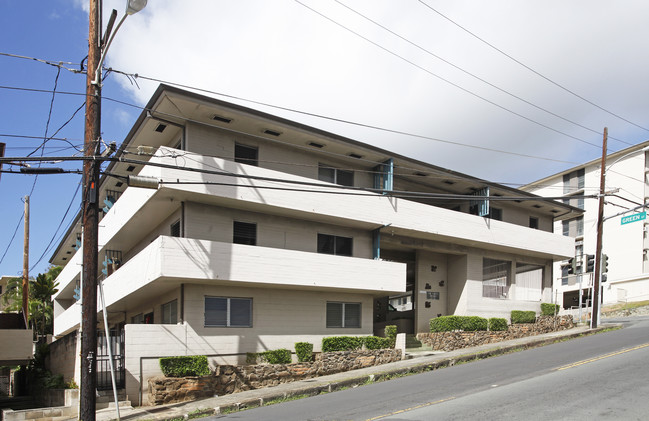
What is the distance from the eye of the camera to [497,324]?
2767 centimetres

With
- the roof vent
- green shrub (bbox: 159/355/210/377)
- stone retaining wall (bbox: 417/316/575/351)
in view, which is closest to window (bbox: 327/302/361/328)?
stone retaining wall (bbox: 417/316/575/351)

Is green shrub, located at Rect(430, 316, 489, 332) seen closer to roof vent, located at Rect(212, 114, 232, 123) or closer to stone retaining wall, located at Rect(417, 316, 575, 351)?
stone retaining wall, located at Rect(417, 316, 575, 351)

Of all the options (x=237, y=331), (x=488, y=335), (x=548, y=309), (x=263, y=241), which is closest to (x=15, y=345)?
(x=237, y=331)

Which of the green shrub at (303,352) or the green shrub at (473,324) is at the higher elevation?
the green shrub at (473,324)

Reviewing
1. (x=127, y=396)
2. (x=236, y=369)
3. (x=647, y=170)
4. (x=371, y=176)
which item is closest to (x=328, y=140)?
(x=371, y=176)

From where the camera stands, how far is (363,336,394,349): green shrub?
75.4ft

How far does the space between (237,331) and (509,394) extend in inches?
418

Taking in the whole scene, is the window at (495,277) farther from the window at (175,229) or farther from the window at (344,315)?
the window at (175,229)

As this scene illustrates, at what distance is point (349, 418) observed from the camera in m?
12.4

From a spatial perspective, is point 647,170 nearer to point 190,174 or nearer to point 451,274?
point 451,274

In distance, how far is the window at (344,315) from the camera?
2420 cm

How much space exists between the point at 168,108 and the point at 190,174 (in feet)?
8.45

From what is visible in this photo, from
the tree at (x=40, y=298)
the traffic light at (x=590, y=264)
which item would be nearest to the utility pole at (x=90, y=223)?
the traffic light at (x=590, y=264)

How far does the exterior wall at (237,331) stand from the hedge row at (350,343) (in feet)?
4.16
